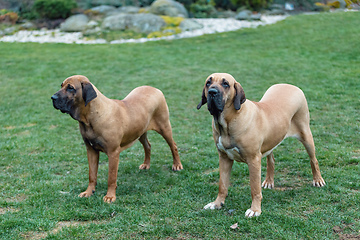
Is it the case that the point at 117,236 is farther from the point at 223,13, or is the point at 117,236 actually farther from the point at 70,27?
the point at 223,13

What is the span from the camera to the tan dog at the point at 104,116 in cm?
527

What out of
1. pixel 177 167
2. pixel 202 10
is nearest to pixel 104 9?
pixel 202 10

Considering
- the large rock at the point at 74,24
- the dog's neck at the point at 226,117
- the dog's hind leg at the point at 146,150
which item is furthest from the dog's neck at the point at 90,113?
the large rock at the point at 74,24

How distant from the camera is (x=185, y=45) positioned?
60.1ft

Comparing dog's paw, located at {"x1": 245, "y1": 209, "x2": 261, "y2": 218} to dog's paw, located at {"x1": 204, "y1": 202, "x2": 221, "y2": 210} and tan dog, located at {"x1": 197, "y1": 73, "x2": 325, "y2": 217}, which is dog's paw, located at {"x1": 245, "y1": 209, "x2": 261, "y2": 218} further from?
dog's paw, located at {"x1": 204, "y1": 202, "x2": 221, "y2": 210}

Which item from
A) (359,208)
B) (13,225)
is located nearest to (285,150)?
(359,208)

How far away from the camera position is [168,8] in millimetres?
22828

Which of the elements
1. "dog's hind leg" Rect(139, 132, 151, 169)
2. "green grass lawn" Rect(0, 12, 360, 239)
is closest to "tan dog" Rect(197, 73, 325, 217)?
"green grass lawn" Rect(0, 12, 360, 239)

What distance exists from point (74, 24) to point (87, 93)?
16.9 metres

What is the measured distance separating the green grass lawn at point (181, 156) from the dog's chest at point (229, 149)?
2.46 ft

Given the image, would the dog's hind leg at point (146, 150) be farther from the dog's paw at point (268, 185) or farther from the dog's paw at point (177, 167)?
the dog's paw at point (268, 185)

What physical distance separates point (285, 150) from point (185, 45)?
1170 cm

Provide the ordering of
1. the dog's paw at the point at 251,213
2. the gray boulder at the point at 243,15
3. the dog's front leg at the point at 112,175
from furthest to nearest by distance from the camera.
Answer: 1. the gray boulder at the point at 243,15
2. the dog's front leg at the point at 112,175
3. the dog's paw at the point at 251,213

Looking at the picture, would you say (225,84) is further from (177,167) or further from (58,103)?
(177,167)
